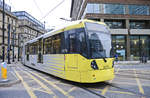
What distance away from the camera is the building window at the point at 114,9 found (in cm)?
2941

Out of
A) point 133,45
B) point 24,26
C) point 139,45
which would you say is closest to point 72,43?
point 133,45

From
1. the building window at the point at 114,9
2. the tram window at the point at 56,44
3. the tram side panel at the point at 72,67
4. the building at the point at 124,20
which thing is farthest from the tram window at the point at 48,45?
the building window at the point at 114,9

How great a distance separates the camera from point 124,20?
3103cm

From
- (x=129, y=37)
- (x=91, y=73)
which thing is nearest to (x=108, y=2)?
(x=129, y=37)

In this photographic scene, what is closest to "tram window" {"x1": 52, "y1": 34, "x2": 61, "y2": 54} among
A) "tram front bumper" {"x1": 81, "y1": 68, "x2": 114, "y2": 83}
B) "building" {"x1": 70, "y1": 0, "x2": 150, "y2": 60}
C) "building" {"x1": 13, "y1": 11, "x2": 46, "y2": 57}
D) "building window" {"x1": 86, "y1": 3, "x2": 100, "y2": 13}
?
"tram front bumper" {"x1": 81, "y1": 68, "x2": 114, "y2": 83}

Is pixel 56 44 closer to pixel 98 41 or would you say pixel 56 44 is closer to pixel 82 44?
pixel 82 44

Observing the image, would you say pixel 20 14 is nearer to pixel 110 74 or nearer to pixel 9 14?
pixel 9 14

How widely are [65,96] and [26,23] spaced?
213ft

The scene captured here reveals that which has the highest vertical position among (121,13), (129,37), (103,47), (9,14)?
(9,14)

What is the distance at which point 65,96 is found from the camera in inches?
198

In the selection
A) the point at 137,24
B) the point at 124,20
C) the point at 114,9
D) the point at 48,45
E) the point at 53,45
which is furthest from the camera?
the point at 137,24

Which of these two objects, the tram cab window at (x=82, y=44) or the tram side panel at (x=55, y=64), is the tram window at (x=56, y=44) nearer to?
the tram side panel at (x=55, y=64)

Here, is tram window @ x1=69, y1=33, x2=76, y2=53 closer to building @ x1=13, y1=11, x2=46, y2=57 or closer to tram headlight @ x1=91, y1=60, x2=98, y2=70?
tram headlight @ x1=91, y1=60, x2=98, y2=70

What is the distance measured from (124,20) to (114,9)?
3.72 m
